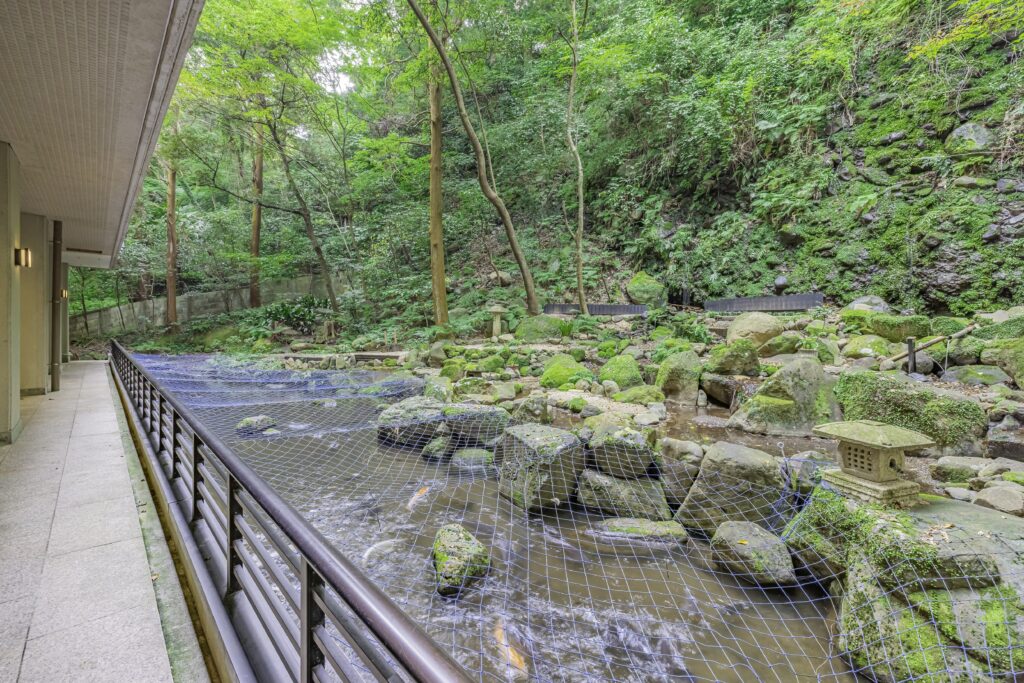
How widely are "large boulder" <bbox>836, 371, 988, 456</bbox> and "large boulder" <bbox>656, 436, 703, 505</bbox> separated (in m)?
1.57

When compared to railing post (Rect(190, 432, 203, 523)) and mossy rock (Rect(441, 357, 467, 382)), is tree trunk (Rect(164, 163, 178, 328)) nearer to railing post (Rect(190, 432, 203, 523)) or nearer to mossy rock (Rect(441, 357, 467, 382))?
mossy rock (Rect(441, 357, 467, 382))

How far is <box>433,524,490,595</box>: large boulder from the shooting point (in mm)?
2213

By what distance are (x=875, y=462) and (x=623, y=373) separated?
11.5ft

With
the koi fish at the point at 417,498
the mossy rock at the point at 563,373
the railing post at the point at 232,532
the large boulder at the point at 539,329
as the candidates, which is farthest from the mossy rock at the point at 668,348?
the railing post at the point at 232,532

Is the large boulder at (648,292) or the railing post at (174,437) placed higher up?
the large boulder at (648,292)

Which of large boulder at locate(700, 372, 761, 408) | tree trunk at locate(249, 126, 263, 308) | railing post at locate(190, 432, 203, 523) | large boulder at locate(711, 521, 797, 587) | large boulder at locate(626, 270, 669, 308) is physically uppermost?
tree trunk at locate(249, 126, 263, 308)

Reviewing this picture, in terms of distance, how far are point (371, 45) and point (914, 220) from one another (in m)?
10.9

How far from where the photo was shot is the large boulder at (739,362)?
5.28m

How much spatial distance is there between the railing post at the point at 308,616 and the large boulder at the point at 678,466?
8.76ft

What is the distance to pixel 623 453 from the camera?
319 centimetres

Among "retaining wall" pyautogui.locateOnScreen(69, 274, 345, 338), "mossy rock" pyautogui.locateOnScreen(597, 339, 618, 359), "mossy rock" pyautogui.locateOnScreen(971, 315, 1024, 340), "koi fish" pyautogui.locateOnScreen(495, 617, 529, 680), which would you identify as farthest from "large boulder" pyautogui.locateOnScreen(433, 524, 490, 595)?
"retaining wall" pyautogui.locateOnScreen(69, 274, 345, 338)

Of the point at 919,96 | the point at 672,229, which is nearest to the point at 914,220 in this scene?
the point at 919,96

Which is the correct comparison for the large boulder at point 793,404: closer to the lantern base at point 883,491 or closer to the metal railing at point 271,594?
the lantern base at point 883,491

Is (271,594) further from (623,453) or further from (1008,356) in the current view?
(1008,356)
